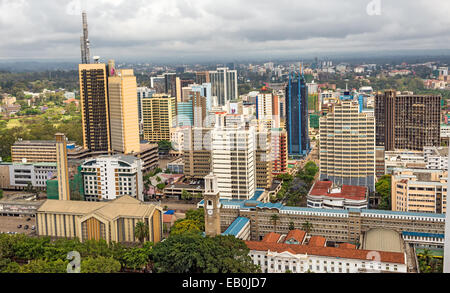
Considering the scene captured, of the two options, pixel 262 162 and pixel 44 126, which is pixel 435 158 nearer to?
pixel 262 162

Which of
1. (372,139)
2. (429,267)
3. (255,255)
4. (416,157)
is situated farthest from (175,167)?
(429,267)

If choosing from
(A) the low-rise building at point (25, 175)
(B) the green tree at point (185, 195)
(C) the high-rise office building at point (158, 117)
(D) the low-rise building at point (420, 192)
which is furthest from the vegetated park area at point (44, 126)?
(D) the low-rise building at point (420, 192)

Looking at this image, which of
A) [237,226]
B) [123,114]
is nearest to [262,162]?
[237,226]

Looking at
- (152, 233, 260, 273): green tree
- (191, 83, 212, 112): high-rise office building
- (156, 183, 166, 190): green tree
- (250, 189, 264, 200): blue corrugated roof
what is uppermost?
(191, 83, 212, 112): high-rise office building

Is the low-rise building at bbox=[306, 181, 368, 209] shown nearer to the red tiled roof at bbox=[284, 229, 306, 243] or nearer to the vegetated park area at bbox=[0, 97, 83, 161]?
the red tiled roof at bbox=[284, 229, 306, 243]

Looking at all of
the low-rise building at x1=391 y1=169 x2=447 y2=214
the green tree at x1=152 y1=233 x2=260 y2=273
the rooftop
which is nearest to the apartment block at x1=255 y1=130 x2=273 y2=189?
the low-rise building at x1=391 y1=169 x2=447 y2=214

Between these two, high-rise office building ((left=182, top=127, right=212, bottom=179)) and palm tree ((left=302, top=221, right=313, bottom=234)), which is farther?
high-rise office building ((left=182, top=127, right=212, bottom=179))

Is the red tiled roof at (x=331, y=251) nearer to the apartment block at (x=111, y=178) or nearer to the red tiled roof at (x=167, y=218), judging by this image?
the red tiled roof at (x=167, y=218)
